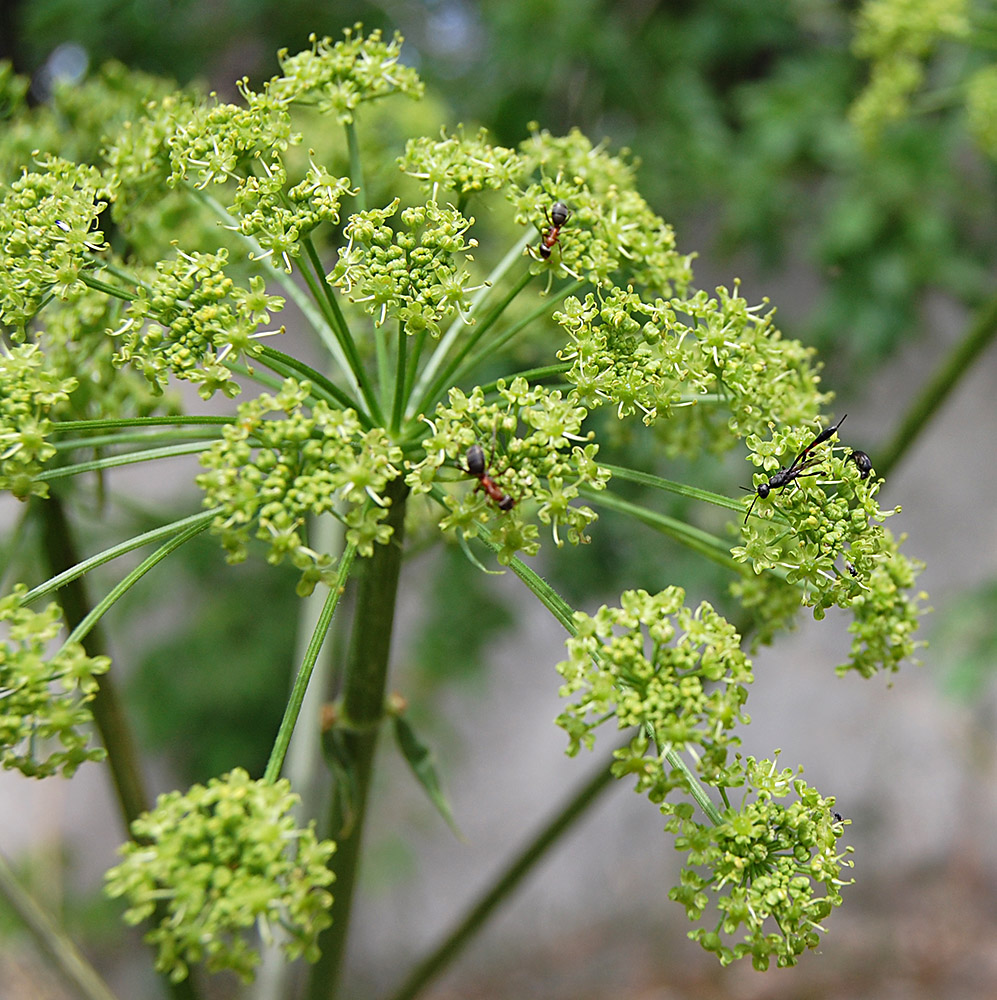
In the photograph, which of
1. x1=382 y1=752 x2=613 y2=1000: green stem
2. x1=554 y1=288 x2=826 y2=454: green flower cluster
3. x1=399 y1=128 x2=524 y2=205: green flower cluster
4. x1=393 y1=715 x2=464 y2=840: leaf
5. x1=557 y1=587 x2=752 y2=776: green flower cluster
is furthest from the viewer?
x1=382 y1=752 x2=613 y2=1000: green stem

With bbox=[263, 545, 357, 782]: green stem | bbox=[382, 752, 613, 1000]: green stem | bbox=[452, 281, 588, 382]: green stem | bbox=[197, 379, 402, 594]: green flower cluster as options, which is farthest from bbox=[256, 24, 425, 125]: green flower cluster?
bbox=[382, 752, 613, 1000]: green stem

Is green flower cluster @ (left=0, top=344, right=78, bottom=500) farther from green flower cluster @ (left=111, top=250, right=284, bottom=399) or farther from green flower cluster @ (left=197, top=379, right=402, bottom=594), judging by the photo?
green flower cluster @ (left=197, top=379, right=402, bottom=594)

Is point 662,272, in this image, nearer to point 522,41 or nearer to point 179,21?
point 522,41

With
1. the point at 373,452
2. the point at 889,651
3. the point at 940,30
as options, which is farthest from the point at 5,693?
the point at 940,30

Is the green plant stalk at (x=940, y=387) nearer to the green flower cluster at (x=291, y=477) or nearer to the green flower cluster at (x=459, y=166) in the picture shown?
the green flower cluster at (x=459, y=166)

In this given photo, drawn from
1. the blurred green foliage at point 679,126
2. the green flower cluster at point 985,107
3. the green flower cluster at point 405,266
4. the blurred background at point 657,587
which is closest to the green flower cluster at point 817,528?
the green flower cluster at point 405,266

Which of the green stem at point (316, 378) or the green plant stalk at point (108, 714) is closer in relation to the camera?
the green stem at point (316, 378)
